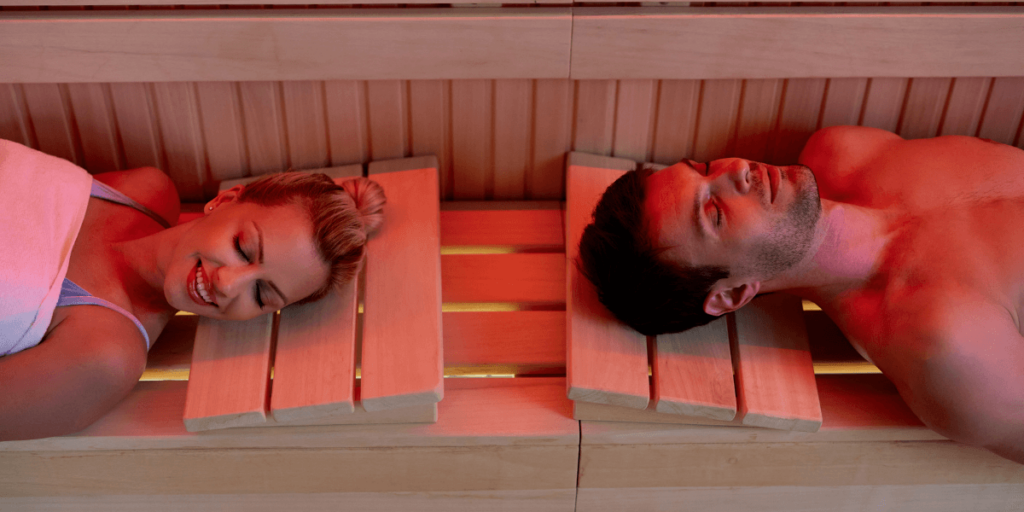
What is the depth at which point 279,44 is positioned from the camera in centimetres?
177

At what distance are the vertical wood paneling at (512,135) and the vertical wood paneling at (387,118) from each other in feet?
0.83

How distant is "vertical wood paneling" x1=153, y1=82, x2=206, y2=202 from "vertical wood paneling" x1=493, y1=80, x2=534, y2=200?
31.0 inches

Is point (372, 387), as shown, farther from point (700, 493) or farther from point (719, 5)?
point (719, 5)

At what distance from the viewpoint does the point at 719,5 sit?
179 centimetres

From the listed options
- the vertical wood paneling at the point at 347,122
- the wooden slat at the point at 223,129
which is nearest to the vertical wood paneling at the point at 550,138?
the vertical wood paneling at the point at 347,122

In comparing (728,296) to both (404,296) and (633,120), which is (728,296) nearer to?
(633,120)

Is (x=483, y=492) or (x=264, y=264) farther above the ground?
(x=264, y=264)

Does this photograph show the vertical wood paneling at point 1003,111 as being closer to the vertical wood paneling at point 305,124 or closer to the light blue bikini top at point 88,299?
the vertical wood paneling at point 305,124

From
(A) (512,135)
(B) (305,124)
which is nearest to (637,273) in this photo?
(A) (512,135)

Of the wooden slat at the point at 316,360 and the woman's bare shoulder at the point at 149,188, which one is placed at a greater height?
the woman's bare shoulder at the point at 149,188

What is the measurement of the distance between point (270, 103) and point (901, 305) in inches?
61.7

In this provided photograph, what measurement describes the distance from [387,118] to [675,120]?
77 centimetres

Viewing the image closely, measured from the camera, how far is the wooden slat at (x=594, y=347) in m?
1.58

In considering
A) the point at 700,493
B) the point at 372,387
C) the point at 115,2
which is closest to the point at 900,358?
the point at 700,493
